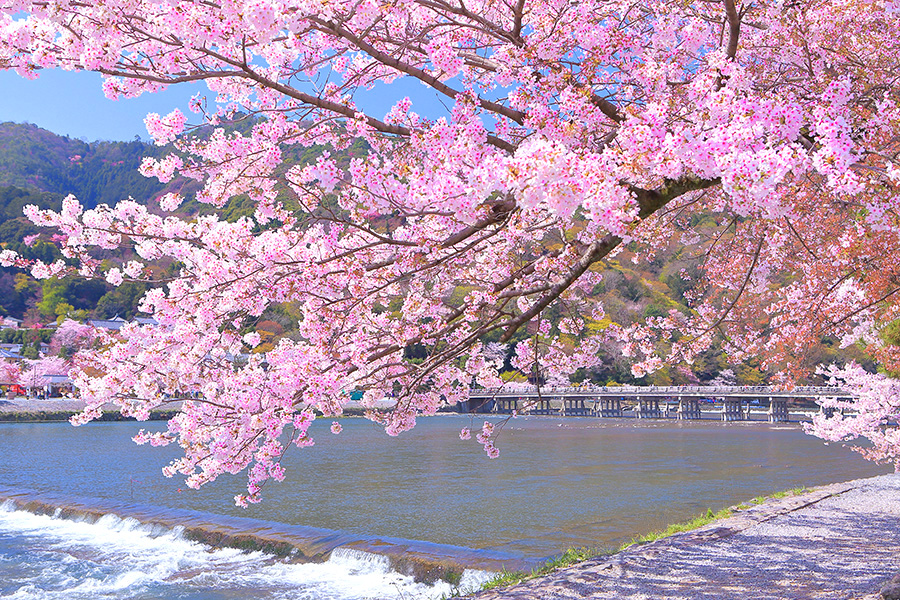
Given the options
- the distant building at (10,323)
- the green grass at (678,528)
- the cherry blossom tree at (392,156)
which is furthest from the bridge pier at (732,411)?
the distant building at (10,323)

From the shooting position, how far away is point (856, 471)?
20797 mm

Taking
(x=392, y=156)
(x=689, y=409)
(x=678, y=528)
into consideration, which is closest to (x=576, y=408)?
(x=689, y=409)

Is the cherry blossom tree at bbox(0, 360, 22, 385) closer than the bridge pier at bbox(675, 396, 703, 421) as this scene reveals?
Yes

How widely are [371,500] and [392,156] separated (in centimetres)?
1181

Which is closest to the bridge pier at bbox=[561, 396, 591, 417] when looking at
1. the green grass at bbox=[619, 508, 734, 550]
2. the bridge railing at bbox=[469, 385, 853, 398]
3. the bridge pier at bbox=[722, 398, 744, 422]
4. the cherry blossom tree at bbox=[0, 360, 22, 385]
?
the bridge railing at bbox=[469, 385, 853, 398]

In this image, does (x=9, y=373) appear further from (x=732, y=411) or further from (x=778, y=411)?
(x=778, y=411)

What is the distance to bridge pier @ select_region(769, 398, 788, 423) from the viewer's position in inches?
A: 2008

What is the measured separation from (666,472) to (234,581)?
15326mm

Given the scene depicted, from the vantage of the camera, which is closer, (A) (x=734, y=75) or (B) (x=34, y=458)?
(A) (x=734, y=75)

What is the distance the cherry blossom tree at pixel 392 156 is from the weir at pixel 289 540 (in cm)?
402

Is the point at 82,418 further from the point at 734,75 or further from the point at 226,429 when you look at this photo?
the point at 734,75

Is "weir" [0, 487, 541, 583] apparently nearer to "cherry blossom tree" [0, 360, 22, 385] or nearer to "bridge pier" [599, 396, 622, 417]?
"cherry blossom tree" [0, 360, 22, 385]

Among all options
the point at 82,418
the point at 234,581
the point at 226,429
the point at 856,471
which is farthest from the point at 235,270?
the point at 856,471

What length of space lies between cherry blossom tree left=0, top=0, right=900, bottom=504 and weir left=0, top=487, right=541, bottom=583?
402cm
